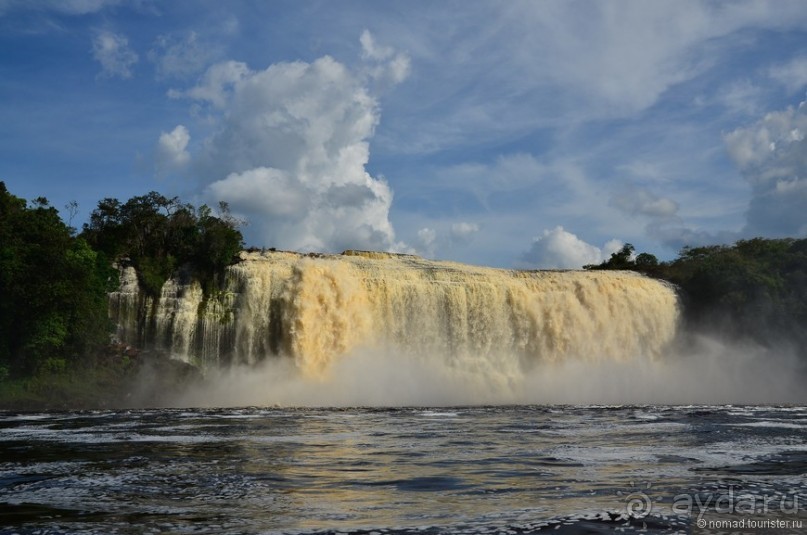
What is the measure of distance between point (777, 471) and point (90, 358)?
114 ft

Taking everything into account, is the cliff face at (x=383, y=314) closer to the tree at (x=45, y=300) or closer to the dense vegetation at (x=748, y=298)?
the tree at (x=45, y=300)

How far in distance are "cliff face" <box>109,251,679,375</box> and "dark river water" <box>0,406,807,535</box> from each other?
69.8 ft

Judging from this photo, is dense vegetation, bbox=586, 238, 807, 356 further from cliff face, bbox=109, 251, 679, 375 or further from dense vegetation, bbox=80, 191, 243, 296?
dense vegetation, bbox=80, 191, 243, 296

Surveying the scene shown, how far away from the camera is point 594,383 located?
4606 centimetres

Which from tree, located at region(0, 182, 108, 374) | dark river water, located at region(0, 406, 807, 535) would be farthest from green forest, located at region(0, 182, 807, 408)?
dark river water, located at region(0, 406, 807, 535)

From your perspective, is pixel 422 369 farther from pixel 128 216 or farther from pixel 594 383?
pixel 128 216

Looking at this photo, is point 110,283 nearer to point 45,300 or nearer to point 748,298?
point 45,300

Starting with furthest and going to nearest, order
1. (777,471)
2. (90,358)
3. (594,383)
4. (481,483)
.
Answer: (594,383) → (90,358) → (777,471) → (481,483)

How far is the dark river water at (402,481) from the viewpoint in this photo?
7.66 meters

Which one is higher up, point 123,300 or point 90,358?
point 123,300

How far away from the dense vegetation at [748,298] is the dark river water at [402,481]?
3411cm

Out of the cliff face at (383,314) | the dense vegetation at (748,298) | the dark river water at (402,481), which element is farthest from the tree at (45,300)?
the dense vegetation at (748,298)

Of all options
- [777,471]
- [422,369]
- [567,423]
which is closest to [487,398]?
[422,369]

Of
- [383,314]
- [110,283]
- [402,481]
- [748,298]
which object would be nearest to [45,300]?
[110,283]
